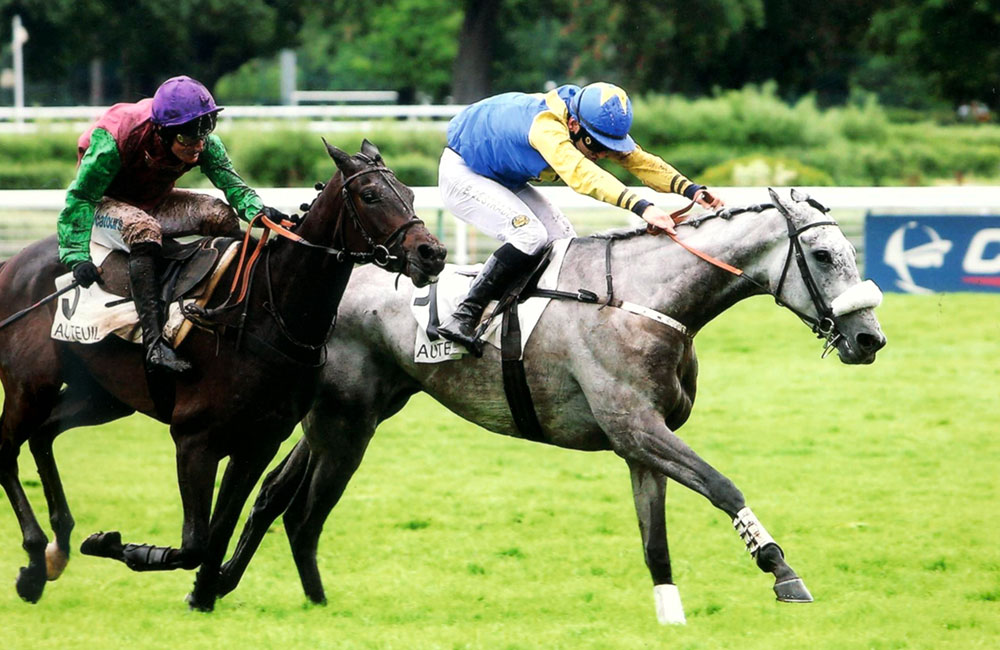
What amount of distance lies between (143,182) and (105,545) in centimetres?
146

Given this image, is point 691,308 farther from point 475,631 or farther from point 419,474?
point 419,474

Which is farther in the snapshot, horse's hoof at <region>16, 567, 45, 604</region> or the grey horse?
horse's hoof at <region>16, 567, 45, 604</region>

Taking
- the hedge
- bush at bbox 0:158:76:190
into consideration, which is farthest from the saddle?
bush at bbox 0:158:76:190

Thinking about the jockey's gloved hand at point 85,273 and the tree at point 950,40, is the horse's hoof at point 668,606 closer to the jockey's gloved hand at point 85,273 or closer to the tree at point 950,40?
the jockey's gloved hand at point 85,273

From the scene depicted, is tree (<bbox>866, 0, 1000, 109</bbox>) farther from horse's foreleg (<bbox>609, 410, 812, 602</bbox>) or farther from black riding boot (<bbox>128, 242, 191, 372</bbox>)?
black riding boot (<bbox>128, 242, 191, 372</bbox>)

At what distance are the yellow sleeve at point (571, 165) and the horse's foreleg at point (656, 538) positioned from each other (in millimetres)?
1058

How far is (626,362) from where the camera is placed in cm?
578

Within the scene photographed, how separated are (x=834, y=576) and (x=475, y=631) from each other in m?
1.88

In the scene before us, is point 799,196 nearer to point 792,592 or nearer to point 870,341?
point 870,341

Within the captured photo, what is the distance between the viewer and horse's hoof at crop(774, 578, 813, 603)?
533 cm

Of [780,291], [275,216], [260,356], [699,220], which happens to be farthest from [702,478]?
[275,216]

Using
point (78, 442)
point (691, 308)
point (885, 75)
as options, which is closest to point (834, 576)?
point (691, 308)

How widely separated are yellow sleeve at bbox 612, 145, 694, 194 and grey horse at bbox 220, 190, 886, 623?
43cm

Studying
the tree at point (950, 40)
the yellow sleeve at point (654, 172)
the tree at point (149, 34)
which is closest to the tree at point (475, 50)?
the tree at point (149, 34)
